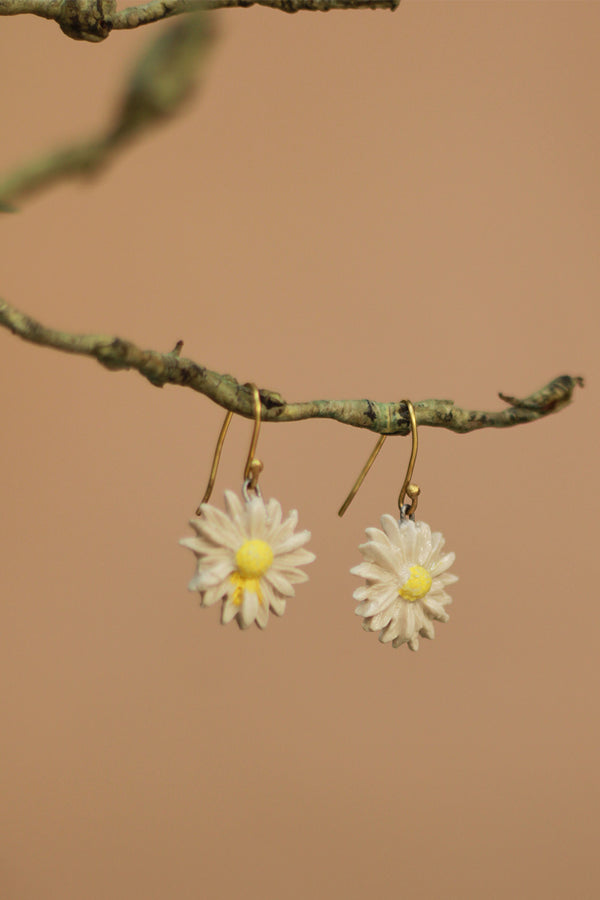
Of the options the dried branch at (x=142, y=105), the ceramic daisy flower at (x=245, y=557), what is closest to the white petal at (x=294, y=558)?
the ceramic daisy flower at (x=245, y=557)

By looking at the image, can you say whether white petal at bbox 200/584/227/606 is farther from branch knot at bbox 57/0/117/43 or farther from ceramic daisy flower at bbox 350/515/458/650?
branch knot at bbox 57/0/117/43

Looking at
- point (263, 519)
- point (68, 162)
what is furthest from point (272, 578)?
point (68, 162)

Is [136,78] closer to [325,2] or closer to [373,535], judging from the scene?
[325,2]

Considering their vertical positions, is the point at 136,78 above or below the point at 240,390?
above

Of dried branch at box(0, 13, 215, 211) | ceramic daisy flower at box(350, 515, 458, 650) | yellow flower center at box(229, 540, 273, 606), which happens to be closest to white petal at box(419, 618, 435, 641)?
ceramic daisy flower at box(350, 515, 458, 650)

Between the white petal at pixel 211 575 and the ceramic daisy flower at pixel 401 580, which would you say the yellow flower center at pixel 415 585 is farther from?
the white petal at pixel 211 575
